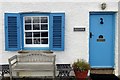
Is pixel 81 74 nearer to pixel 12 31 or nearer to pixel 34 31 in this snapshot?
pixel 34 31

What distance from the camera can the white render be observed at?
9.32m

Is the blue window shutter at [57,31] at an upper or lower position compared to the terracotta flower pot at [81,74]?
upper

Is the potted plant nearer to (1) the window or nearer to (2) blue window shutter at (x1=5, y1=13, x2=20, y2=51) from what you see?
(1) the window

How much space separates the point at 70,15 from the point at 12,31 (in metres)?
2.26

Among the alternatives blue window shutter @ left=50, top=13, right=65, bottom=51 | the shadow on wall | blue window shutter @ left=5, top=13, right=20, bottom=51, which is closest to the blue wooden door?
the shadow on wall

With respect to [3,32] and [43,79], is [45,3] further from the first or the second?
[43,79]

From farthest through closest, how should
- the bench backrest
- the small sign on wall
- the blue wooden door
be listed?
1. the blue wooden door
2. the small sign on wall
3. the bench backrest

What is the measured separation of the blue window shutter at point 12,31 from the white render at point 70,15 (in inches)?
7.1

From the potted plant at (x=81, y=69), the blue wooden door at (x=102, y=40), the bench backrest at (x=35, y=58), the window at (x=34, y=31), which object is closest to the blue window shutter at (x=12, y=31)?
the window at (x=34, y=31)

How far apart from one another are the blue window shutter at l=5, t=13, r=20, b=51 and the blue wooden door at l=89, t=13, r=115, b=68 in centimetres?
281

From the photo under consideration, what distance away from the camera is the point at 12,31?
30.5ft

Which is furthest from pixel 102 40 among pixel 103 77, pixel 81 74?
pixel 81 74

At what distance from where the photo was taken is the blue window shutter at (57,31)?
924cm

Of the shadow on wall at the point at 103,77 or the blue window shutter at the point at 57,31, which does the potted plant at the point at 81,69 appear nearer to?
the shadow on wall at the point at 103,77
